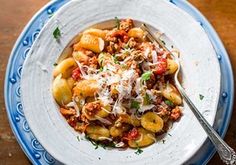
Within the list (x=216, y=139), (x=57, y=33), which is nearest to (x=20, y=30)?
(x=57, y=33)

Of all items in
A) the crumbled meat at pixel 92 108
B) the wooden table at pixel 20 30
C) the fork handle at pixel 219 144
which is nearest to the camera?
the fork handle at pixel 219 144

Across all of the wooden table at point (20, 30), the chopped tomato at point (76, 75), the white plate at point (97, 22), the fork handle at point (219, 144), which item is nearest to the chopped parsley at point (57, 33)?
the white plate at point (97, 22)

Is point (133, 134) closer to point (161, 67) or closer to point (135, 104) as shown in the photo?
point (135, 104)

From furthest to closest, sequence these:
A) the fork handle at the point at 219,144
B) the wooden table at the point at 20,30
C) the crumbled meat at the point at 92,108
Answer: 1. the wooden table at the point at 20,30
2. the crumbled meat at the point at 92,108
3. the fork handle at the point at 219,144

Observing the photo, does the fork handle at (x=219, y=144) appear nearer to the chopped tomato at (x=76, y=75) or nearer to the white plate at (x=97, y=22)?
the white plate at (x=97, y=22)

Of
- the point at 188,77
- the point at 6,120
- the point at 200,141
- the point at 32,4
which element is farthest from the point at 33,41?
the point at 200,141

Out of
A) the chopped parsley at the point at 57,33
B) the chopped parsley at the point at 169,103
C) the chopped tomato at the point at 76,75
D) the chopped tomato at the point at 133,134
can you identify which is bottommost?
the chopped tomato at the point at 133,134

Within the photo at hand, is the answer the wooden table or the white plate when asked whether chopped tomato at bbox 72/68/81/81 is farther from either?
the wooden table
